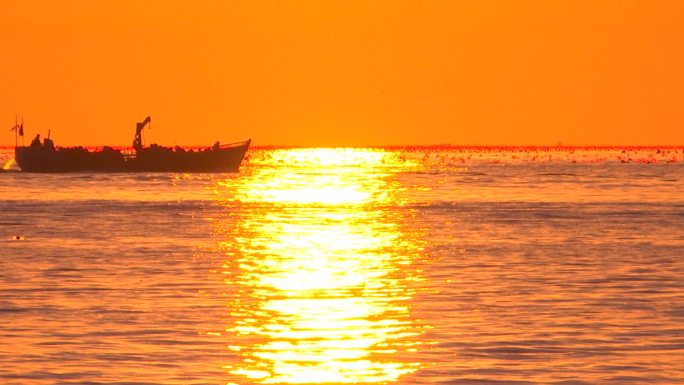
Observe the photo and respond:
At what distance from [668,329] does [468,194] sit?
247ft

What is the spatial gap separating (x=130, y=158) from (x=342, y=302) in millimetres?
123451

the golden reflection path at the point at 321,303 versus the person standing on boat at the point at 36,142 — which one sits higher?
the person standing on boat at the point at 36,142

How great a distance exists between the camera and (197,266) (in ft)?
119

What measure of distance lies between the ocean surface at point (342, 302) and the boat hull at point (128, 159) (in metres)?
84.2

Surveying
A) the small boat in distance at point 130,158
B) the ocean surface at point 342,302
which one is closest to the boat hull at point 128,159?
the small boat in distance at point 130,158

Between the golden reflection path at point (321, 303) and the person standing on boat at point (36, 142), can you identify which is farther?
the person standing on boat at point (36, 142)

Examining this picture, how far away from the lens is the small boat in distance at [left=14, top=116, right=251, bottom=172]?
142625 mm

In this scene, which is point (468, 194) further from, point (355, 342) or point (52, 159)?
point (355, 342)

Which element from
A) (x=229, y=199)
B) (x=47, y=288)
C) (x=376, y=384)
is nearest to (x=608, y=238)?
(x=47, y=288)

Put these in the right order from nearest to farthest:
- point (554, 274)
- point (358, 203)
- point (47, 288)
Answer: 1. point (47, 288)
2. point (554, 274)
3. point (358, 203)

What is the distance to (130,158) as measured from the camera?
488 feet

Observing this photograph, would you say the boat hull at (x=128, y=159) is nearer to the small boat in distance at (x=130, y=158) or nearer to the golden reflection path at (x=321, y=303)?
the small boat in distance at (x=130, y=158)

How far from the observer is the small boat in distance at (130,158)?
468ft

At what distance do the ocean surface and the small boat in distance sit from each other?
8402 cm
